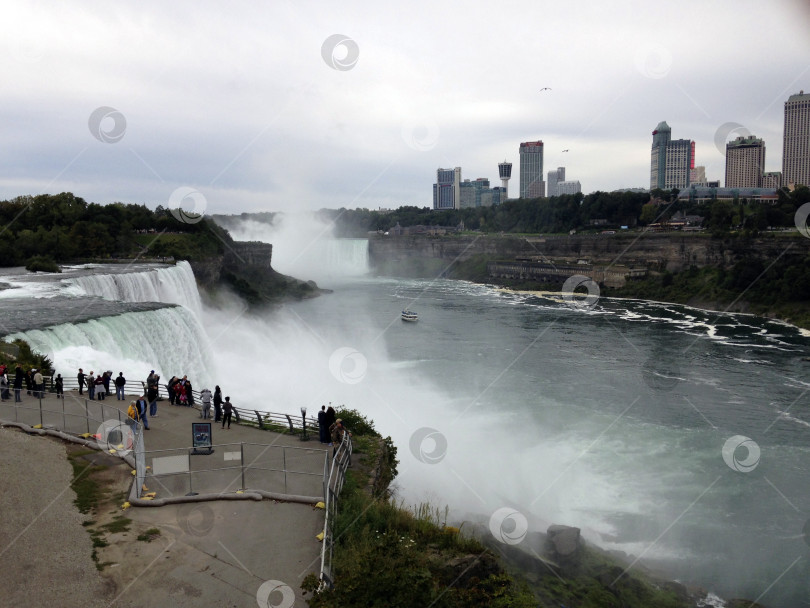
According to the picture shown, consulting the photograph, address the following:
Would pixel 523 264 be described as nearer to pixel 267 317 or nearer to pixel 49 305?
pixel 267 317

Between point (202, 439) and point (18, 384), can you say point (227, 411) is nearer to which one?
point (202, 439)

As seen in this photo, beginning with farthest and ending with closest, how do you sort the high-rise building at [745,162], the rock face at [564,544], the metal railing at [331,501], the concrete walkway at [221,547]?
the high-rise building at [745,162] < the rock face at [564,544] < the metal railing at [331,501] < the concrete walkway at [221,547]

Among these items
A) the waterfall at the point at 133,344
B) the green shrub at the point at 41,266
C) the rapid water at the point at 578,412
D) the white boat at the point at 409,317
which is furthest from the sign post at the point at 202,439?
the white boat at the point at 409,317

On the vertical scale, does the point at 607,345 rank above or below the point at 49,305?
below

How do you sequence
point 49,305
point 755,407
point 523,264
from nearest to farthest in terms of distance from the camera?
point 49,305 < point 755,407 < point 523,264

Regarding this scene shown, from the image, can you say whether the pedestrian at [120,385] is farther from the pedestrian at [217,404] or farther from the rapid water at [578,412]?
the rapid water at [578,412]

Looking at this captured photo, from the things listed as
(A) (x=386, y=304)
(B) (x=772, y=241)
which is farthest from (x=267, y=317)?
(B) (x=772, y=241)

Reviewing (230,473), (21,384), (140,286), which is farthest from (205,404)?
A: (140,286)
